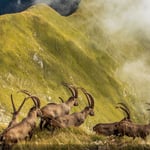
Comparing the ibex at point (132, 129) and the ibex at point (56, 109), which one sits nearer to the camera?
the ibex at point (132, 129)

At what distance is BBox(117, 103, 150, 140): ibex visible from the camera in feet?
58.9

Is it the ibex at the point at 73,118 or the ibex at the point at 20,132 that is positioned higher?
the ibex at the point at 73,118

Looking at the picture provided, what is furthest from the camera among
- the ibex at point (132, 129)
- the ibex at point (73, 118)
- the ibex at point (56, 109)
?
the ibex at point (56, 109)

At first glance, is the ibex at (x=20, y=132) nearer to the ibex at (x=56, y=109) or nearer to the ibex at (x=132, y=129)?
the ibex at (x=56, y=109)

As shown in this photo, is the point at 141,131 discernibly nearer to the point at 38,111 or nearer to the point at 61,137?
the point at 38,111

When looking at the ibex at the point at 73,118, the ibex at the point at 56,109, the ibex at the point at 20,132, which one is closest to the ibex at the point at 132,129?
the ibex at the point at 73,118

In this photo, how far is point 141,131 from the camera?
1945 centimetres

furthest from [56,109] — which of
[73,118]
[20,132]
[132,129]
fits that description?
[20,132]

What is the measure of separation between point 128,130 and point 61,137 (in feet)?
14.6

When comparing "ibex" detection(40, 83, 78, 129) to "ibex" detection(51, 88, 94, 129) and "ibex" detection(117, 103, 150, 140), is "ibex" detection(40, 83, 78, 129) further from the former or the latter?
"ibex" detection(117, 103, 150, 140)

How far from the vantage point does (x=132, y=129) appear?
18484mm

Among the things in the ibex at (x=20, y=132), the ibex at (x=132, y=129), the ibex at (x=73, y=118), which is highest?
the ibex at (x=73, y=118)

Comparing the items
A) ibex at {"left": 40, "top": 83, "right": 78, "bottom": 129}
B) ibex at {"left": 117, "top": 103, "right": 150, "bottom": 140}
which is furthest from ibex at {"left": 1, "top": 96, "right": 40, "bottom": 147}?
ibex at {"left": 117, "top": 103, "right": 150, "bottom": 140}

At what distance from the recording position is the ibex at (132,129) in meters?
18.0
